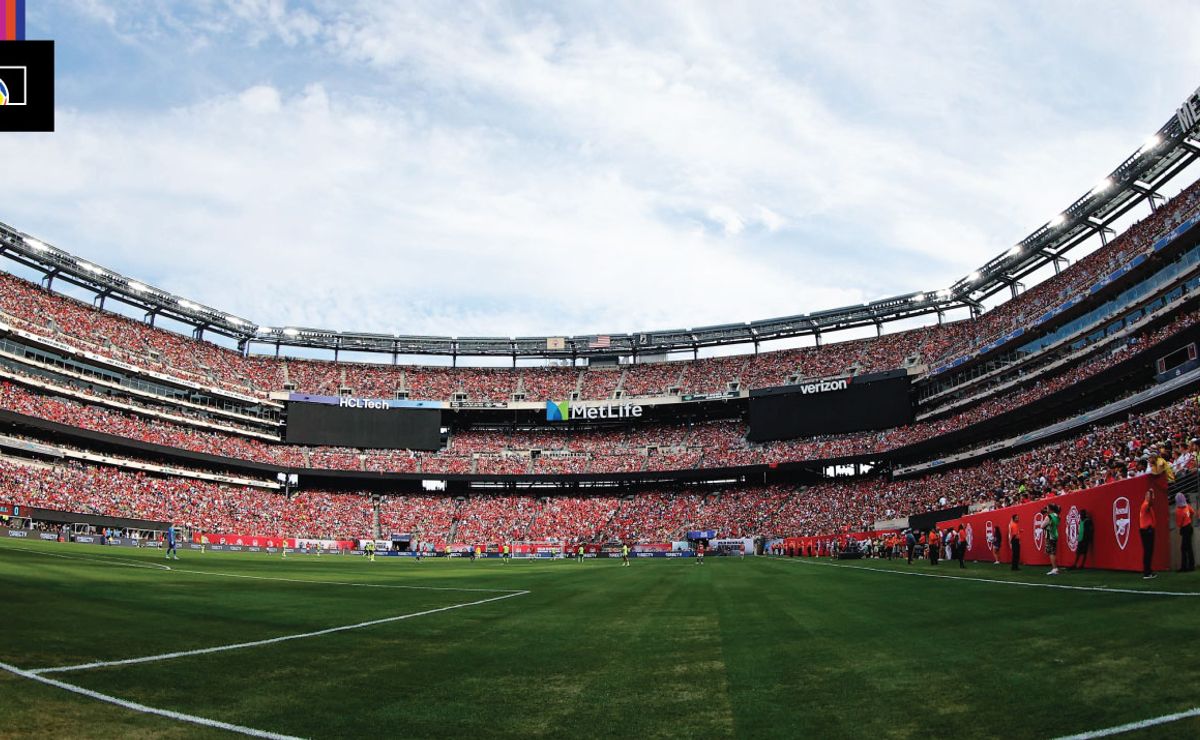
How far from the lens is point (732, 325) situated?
81.8 m

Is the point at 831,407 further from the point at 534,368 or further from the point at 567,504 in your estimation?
the point at 534,368

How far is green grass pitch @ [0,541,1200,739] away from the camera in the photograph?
4.73 metres

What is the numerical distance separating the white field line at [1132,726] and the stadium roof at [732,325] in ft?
171

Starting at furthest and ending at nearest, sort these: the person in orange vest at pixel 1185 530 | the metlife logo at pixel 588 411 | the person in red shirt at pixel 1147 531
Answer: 1. the metlife logo at pixel 588 411
2. the person in orange vest at pixel 1185 530
3. the person in red shirt at pixel 1147 531

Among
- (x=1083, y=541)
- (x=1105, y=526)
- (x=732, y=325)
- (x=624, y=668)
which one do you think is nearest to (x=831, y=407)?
(x=732, y=325)

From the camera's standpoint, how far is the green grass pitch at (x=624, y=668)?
4727mm

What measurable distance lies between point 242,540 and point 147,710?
6035 cm

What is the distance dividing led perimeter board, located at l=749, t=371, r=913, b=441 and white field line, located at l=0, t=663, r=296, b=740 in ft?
234

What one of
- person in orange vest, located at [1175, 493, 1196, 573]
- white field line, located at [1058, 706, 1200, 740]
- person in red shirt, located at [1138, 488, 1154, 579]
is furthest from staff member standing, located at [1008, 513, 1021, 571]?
white field line, located at [1058, 706, 1200, 740]

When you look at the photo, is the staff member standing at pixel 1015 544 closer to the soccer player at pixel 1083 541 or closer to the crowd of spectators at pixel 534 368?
the soccer player at pixel 1083 541

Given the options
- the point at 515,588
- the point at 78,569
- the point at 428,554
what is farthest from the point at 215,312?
the point at 515,588

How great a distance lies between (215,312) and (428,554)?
36104 mm

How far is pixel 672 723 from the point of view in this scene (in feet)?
16.3

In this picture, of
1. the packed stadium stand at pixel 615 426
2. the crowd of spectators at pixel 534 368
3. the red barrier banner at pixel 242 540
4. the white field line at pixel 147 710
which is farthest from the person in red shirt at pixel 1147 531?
the red barrier banner at pixel 242 540
